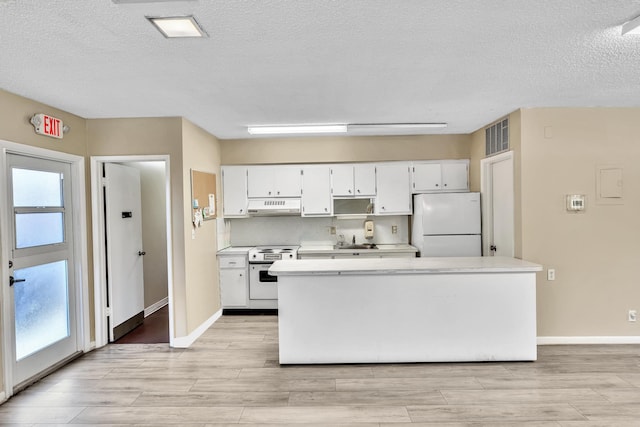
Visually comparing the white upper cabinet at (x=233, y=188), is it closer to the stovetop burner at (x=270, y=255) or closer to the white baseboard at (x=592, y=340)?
the stovetop burner at (x=270, y=255)

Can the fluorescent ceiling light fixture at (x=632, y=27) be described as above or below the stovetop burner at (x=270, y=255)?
above

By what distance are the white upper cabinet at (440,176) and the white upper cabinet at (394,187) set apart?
129mm

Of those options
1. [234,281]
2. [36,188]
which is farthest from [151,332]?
[36,188]

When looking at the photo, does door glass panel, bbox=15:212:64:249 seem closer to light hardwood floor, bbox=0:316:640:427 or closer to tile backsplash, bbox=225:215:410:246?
light hardwood floor, bbox=0:316:640:427

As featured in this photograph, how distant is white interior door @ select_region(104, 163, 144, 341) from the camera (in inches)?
172

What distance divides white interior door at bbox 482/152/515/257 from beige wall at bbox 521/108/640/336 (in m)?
0.33

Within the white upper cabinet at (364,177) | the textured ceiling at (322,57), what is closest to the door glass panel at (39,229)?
the textured ceiling at (322,57)

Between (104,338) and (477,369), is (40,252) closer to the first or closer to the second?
(104,338)

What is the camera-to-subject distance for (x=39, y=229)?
11.7 ft

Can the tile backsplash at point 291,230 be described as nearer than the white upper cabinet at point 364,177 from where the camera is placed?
No

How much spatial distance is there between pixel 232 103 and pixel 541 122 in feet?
10.8

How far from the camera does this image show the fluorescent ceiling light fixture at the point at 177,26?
205cm

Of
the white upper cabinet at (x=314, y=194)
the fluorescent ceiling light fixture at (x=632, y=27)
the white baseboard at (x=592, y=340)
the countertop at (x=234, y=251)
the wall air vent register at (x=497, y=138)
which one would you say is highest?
the fluorescent ceiling light fixture at (x=632, y=27)

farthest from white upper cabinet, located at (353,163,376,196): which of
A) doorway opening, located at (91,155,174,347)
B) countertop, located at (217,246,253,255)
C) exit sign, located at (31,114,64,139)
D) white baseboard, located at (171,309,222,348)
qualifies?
exit sign, located at (31,114,64,139)
